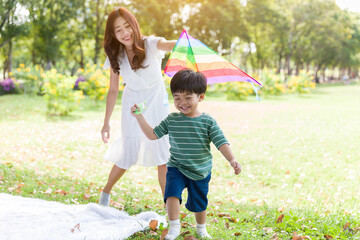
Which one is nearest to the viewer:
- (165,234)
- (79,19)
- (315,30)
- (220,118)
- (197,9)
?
(165,234)

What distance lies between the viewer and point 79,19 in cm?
3366

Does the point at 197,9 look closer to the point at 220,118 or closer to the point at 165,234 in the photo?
the point at 220,118

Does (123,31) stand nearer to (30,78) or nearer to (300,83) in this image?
(30,78)

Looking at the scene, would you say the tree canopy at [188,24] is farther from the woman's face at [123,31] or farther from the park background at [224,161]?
the woman's face at [123,31]

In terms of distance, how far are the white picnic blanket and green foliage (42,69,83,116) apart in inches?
351

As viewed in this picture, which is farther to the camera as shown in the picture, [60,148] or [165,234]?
[60,148]

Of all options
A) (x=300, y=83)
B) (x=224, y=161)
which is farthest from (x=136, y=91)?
(x=300, y=83)

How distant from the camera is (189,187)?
3.17 m

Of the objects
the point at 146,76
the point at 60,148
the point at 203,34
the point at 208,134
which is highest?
the point at 203,34

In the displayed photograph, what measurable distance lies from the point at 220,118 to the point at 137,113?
1097 centimetres

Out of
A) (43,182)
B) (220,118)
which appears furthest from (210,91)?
(43,182)

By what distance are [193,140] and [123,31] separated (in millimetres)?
1334

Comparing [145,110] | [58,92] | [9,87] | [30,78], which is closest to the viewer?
[145,110]

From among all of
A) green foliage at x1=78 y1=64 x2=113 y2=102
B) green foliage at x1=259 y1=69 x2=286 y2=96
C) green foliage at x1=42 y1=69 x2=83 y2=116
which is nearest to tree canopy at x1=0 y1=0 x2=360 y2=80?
green foliage at x1=259 y1=69 x2=286 y2=96
